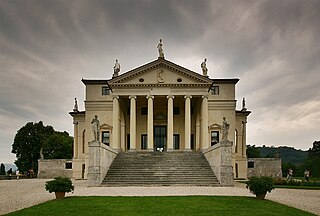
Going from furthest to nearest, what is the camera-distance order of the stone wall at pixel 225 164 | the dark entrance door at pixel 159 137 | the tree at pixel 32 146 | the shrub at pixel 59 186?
the tree at pixel 32 146
the dark entrance door at pixel 159 137
the stone wall at pixel 225 164
the shrub at pixel 59 186

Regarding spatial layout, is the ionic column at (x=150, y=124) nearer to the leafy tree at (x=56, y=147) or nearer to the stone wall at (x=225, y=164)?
the stone wall at (x=225, y=164)

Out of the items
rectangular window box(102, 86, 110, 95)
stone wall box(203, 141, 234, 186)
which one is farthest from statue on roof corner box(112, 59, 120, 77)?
stone wall box(203, 141, 234, 186)

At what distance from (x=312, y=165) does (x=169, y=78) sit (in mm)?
31461

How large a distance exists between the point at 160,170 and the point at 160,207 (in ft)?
58.0

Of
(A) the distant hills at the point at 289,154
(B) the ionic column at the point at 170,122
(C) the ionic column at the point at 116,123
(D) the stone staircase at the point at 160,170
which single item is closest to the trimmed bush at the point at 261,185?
(D) the stone staircase at the point at 160,170

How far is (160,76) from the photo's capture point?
4322 cm

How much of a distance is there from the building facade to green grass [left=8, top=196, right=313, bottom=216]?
915 inches

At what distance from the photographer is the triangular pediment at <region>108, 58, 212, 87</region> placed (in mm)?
42688

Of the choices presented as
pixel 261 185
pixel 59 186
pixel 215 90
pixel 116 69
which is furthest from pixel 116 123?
pixel 261 185

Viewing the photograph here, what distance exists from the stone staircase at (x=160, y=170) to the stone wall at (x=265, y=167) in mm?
14378

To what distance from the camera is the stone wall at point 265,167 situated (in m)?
49.8

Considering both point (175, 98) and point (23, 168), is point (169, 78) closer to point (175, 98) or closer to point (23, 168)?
point (175, 98)

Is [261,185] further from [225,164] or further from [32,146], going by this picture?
[32,146]

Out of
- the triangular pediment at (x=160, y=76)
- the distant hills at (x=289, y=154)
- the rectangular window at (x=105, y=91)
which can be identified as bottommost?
the distant hills at (x=289, y=154)
